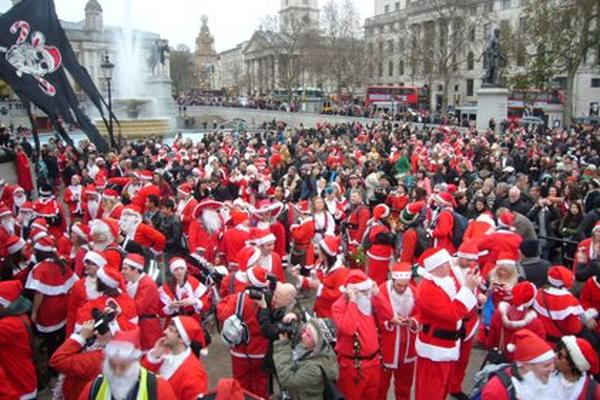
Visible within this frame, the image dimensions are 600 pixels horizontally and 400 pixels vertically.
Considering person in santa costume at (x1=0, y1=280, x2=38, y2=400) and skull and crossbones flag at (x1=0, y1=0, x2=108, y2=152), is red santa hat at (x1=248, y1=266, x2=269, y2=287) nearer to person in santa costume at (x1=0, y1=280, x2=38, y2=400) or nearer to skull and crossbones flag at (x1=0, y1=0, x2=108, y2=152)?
person in santa costume at (x1=0, y1=280, x2=38, y2=400)

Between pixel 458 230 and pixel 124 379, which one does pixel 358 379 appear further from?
pixel 458 230

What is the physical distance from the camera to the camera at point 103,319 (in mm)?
4051

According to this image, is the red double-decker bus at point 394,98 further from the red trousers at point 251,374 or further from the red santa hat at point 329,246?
the red trousers at point 251,374

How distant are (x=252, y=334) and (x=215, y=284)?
244 centimetres

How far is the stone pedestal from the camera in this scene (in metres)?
29.1

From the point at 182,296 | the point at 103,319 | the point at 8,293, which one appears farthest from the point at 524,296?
the point at 8,293

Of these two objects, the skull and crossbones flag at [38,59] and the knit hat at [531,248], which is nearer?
the knit hat at [531,248]

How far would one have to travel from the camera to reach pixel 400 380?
17.7 ft

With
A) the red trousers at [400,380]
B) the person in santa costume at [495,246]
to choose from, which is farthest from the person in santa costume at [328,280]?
the person in santa costume at [495,246]

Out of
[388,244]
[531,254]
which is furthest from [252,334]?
[531,254]

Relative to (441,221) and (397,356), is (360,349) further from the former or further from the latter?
(441,221)

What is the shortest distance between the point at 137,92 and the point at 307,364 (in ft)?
146

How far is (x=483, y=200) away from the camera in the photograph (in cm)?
892

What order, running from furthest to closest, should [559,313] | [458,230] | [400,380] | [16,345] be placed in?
[458,230] < [400,380] < [559,313] < [16,345]
